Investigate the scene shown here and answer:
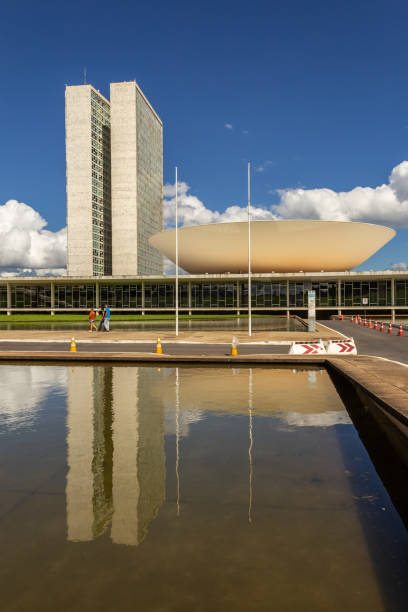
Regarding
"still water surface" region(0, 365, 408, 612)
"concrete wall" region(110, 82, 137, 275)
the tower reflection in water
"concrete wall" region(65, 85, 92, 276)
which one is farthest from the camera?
"concrete wall" region(110, 82, 137, 275)

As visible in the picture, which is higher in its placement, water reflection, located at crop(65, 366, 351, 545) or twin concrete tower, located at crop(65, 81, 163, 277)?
twin concrete tower, located at crop(65, 81, 163, 277)

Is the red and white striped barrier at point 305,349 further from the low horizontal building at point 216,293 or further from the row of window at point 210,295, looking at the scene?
the row of window at point 210,295

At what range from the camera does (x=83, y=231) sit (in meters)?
126

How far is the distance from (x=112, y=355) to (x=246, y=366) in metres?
5.28

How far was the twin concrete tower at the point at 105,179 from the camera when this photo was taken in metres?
124

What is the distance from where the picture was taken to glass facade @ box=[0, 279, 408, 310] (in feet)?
205

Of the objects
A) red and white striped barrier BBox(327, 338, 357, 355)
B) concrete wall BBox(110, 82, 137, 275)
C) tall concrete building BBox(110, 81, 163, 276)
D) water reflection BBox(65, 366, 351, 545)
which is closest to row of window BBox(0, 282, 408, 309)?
red and white striped barrier BBox(327, 338, 357, 355)

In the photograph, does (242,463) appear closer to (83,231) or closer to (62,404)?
(62,404)

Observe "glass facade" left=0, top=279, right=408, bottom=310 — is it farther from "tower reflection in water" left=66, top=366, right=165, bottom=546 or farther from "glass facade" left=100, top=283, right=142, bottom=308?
"tower reflection in water" left=66, top=366, right=165, bottom=546

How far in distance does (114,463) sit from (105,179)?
13722 cm

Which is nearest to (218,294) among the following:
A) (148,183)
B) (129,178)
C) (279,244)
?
(279,244)

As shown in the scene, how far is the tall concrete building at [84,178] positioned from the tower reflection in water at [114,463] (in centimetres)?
11909

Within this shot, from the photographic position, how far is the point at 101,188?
132 metres

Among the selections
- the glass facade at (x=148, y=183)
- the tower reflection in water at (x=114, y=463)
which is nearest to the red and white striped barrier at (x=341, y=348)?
the tower reflection in water at (x=114, y=463)
